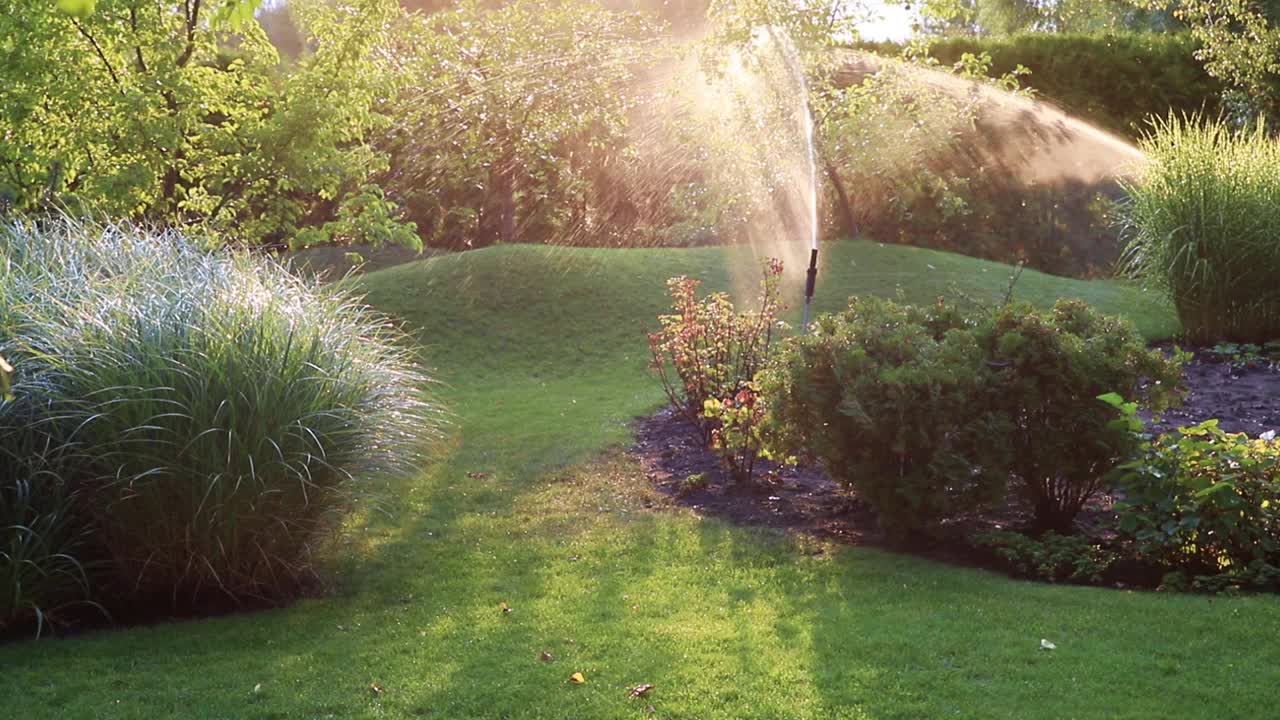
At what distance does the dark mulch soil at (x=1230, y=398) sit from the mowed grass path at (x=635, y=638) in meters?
2.82

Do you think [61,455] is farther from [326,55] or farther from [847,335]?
[326,55]

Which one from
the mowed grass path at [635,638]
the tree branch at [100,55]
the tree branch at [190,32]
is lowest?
the mowed grass path at [635,638]

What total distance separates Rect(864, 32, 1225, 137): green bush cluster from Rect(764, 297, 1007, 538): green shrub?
1422 cm

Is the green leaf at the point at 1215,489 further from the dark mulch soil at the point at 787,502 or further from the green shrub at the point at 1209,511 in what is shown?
the dark mulch soil at the point at 787,502

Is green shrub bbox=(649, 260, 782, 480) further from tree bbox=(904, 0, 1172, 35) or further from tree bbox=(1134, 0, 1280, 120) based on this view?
tree bbox=(904, 0, 1172, 35)

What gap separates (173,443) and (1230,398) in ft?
24.2

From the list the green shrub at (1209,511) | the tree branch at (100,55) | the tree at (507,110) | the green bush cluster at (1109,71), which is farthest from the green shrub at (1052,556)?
the green bush cluster at (1109,71)

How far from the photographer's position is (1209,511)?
5.11m

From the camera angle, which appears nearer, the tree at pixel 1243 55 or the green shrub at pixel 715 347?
the green shrub at pixel 715 347

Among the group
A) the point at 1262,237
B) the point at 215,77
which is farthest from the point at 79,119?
the point at 1262,237

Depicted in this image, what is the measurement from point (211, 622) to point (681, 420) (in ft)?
15.6

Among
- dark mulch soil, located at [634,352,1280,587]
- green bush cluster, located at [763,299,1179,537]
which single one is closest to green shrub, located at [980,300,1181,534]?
green bush cluster, located at [763,299,1179,537]

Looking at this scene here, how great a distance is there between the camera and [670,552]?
604cm

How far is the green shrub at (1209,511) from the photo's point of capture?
16.7 ft
